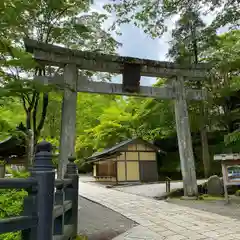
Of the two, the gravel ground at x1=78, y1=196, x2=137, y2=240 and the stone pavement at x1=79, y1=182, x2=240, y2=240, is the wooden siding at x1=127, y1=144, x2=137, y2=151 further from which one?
the stone pavement at x1=79, y1=182, x2=240, y2=240

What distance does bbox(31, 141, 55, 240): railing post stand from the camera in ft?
7.47

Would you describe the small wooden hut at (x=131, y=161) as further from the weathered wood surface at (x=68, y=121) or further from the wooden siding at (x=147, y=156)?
the weathered wood surface at (x=68, y=121)

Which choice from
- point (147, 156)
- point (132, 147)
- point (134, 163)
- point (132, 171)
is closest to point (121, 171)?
point (132, 171)

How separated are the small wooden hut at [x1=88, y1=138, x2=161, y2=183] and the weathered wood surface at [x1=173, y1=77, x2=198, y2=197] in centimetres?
975

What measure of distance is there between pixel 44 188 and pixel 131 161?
1856cm

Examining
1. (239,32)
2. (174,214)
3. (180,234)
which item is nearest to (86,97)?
(239,32)

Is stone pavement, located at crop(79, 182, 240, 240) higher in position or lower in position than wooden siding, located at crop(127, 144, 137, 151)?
lower

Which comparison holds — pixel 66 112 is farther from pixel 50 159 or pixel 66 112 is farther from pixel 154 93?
pixel 50 159

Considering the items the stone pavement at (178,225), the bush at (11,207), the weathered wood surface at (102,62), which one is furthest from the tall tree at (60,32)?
the bush at (11,207)

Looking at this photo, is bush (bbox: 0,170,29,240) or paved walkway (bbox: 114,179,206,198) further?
paved walkway (bbox: 114,179,206,198)

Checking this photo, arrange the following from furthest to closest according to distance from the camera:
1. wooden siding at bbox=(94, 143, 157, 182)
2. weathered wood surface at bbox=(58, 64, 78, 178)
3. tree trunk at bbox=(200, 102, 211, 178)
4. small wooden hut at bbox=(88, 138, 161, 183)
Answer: wooden siding at bbox=(94, 143, 157, 182)
small wooden hut at bbox=(88, 138, 161, 183)
tree trunk at bbox=(200, 102, 211, 178)
weathered wood surface at bbox=(58, 64, 78, 178)

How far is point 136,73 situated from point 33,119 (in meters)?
4.09

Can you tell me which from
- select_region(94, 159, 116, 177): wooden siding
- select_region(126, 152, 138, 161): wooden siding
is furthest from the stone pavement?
select_region(94, 159, 116, 177): wooden siding

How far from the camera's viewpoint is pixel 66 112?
8.81 meters
